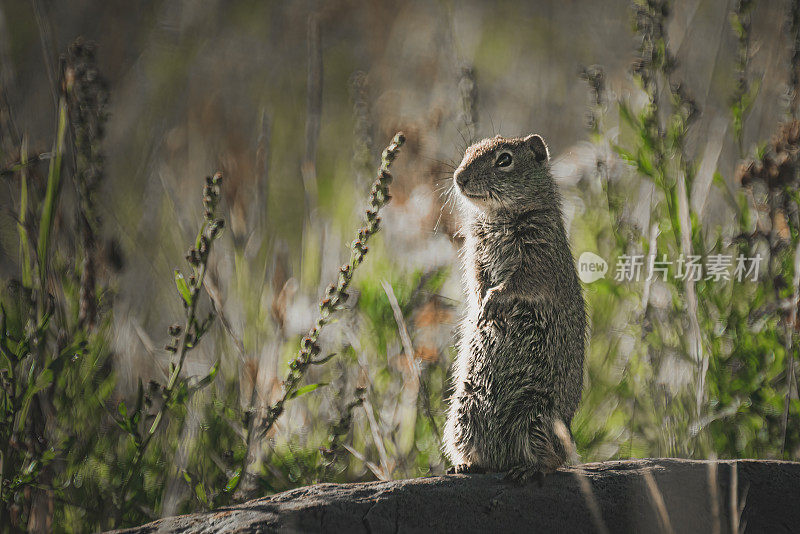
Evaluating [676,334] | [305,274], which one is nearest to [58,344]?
[305,274]

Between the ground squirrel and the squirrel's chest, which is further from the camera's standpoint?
the squirrel's chest

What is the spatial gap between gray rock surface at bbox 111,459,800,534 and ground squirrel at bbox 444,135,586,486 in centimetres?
16

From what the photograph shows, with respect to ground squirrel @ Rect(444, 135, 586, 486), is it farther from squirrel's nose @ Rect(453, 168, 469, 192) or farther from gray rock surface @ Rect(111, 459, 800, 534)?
gray rock surface @ Rect(111, 459, 800, 534)

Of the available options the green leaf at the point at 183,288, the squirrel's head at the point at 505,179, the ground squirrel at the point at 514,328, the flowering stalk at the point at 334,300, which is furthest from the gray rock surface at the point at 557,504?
the squirrel's head at the point at 505,179

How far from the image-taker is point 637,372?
3553 millimetres

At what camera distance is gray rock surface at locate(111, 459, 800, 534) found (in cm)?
217

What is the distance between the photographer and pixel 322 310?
2.40 meters

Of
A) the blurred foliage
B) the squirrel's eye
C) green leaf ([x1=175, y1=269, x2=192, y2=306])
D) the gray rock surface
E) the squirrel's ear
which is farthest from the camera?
the squirrel's ear

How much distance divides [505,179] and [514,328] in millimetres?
726

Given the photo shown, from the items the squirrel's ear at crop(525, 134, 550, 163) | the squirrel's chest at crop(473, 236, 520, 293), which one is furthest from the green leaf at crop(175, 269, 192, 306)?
the squirrel's ear at crop(525, 134, 550, 163)

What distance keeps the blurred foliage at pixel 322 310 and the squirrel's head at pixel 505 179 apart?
37cm

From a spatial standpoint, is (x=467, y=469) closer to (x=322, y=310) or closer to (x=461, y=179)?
(x=322, y=310)

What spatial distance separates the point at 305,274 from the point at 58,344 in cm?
150

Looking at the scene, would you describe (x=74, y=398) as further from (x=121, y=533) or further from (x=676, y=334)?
(x=676, y=334)
